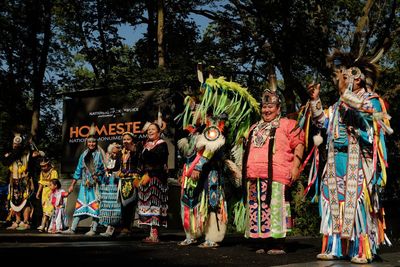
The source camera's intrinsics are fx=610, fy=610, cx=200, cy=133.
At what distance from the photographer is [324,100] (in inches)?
619

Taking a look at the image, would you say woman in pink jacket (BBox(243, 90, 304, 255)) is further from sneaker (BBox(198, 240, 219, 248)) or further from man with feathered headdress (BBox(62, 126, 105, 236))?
man with feathered headdress (BBox(62, 126, 105, 236))

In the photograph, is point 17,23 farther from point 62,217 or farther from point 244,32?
point 62,217

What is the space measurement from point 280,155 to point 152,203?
238 centimetres

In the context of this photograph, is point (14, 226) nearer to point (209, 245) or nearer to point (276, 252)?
point (209, 245)

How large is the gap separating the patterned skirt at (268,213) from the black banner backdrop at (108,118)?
Answer: 25.4 ft

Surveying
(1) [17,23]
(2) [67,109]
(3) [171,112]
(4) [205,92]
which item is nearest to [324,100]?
(3) [171,112]

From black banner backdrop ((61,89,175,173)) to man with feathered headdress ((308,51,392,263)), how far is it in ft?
27.8

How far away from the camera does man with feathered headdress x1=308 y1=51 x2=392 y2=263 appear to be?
5.84m

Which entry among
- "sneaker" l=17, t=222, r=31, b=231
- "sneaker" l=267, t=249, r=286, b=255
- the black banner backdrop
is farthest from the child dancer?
"sneaker" l=267, t=249, r=286, b=255

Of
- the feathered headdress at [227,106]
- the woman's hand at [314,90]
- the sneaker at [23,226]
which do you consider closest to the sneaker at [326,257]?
the woman's hand at [314,90]

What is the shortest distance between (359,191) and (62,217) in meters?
6.90

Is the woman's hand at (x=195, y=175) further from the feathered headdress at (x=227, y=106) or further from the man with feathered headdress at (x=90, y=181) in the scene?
the man with feathered headdress at (x=90, y=181)

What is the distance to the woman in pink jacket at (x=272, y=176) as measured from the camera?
6.70 meters

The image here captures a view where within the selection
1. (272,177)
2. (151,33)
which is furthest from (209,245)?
(151,33)
